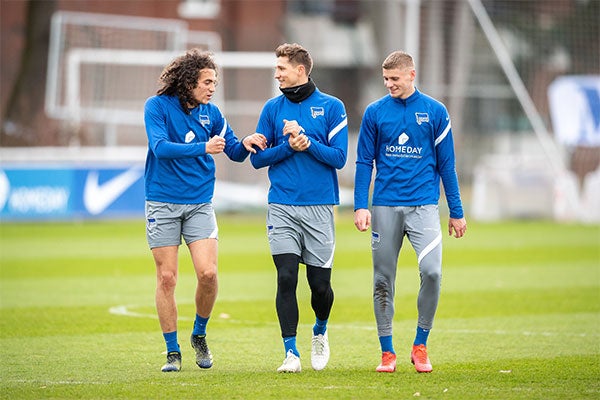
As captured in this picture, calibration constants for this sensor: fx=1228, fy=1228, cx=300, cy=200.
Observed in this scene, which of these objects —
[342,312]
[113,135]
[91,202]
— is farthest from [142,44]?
[342,312]

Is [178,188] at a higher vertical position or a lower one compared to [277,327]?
higher

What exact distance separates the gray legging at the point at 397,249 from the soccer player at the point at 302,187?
0.35 meters

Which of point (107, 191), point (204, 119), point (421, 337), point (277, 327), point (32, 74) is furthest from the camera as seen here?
point (32, 74)

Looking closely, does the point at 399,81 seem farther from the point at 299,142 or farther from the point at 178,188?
the point at 178,188

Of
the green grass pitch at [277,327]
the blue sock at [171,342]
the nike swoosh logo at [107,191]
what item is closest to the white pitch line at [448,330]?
the green grass pitch at [277,327]

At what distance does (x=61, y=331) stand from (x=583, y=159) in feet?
80.9

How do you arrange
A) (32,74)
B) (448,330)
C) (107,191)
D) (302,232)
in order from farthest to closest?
(32,74) → (107,191) → (448,330) → (302,232)

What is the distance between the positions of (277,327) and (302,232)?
2.92 metres

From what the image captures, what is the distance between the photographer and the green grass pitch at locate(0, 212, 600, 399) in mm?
7844

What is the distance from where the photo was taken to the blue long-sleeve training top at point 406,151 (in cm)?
854

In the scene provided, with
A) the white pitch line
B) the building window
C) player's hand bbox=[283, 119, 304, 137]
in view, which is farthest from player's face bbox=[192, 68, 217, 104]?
the building window

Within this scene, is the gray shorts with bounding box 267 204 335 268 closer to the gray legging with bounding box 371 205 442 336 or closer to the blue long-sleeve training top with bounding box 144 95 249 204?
the gray legging with bounding box 371 205 442 336

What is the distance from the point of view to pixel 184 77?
855 centimetres

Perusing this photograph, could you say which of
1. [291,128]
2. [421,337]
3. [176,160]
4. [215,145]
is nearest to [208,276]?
[176,160]
